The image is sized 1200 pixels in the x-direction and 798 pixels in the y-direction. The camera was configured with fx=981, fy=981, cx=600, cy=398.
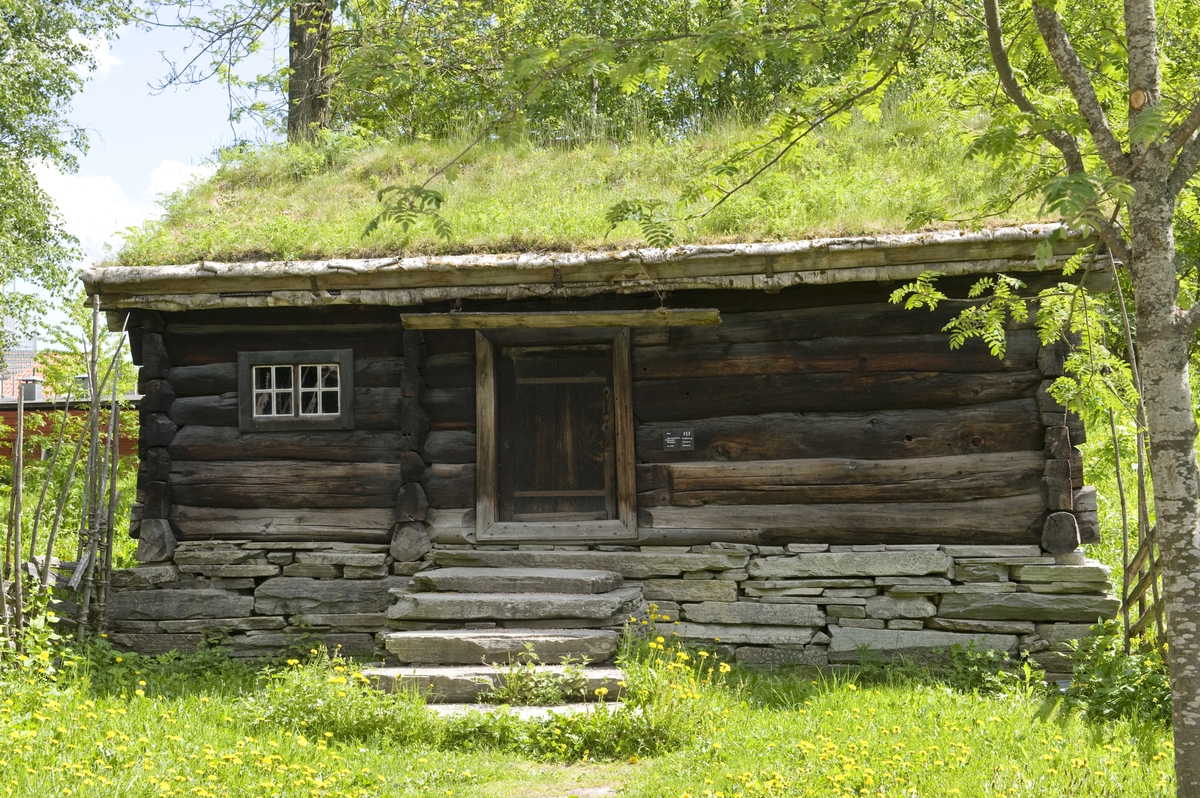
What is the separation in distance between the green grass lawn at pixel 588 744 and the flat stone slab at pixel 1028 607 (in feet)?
2.12

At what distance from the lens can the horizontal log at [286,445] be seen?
7496mm

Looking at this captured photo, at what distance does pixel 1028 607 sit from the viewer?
662 centimetres

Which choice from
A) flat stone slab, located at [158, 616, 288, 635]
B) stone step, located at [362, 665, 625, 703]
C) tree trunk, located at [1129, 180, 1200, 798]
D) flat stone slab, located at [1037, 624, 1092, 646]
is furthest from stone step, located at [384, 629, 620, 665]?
tree trunk, located at [1129, 180, 1200, 798]

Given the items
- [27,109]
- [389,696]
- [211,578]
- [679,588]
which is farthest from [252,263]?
[27,109]

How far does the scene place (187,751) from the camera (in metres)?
4.73

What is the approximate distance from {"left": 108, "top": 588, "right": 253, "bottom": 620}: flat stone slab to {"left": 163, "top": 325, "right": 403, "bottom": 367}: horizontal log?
70.0 inches

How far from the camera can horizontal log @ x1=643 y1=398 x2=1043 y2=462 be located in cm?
682

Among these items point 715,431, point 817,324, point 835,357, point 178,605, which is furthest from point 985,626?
point 178,605

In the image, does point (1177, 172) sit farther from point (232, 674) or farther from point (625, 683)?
point (232, 674)

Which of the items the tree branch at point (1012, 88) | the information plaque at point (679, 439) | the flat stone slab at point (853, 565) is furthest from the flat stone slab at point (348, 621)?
the tree branch at point (1012, 88)

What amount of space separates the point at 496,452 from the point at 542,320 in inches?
42.4

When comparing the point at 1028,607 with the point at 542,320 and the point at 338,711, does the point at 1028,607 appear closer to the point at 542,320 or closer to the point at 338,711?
the point at 542,320

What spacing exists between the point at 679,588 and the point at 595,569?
2.05ft

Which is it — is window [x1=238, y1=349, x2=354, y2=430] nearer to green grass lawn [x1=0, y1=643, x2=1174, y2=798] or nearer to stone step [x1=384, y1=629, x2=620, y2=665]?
stone step [x1=384, y1=629, x2=620, y2=665]
